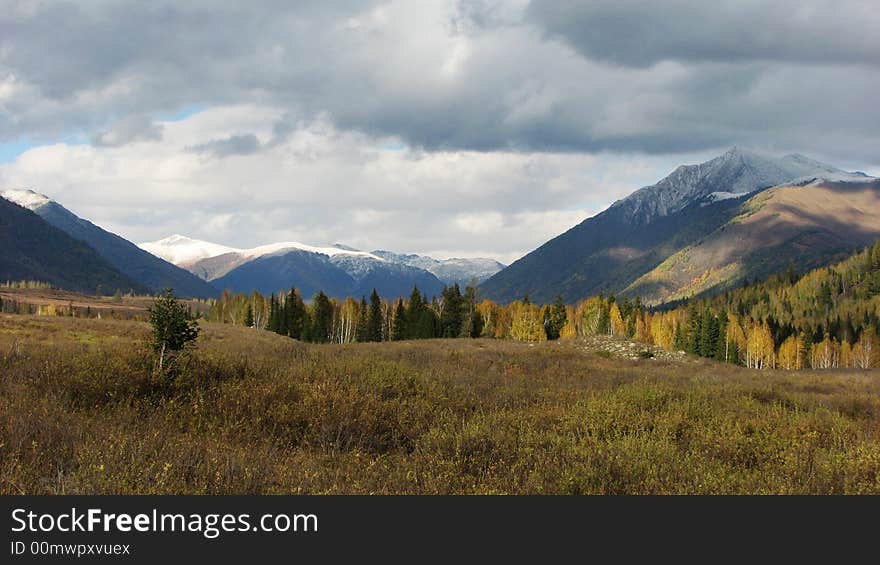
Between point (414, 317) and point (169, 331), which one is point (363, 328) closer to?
point (414, 317)

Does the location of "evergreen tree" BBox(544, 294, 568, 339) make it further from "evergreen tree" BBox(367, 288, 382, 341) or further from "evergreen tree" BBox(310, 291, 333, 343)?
"evergreen tree" BBox(310, 291, 333, 343)

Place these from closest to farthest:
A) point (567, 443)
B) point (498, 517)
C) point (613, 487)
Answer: point (498, 517) < point (613, 487) < point (567, 443)

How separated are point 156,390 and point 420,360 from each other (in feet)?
40.9

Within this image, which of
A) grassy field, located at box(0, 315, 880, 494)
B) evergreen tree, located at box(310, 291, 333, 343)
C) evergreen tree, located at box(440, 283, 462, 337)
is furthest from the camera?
evergreen tree, located at box(310, 291, 333, 343)

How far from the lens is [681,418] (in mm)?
11664

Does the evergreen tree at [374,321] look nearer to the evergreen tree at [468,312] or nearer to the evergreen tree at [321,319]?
the evergreen tree at [321,319]

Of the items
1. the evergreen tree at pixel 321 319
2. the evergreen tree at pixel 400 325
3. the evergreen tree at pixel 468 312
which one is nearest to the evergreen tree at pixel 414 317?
the evergreen tree at pixel 400 325

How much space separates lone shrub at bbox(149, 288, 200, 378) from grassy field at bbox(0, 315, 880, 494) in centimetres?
43

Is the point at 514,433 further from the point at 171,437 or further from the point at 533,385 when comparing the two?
the point at 533,385

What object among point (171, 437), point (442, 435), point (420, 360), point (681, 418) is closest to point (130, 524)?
point (171, 437)

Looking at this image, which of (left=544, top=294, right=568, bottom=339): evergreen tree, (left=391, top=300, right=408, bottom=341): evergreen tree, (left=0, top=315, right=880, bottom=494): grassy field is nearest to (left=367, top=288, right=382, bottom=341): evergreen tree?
(left=391, top=300, right=408, bottom=341): evergreen tree

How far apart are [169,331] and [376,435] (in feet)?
20.1

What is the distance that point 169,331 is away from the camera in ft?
42.3

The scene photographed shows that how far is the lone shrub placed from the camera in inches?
496
